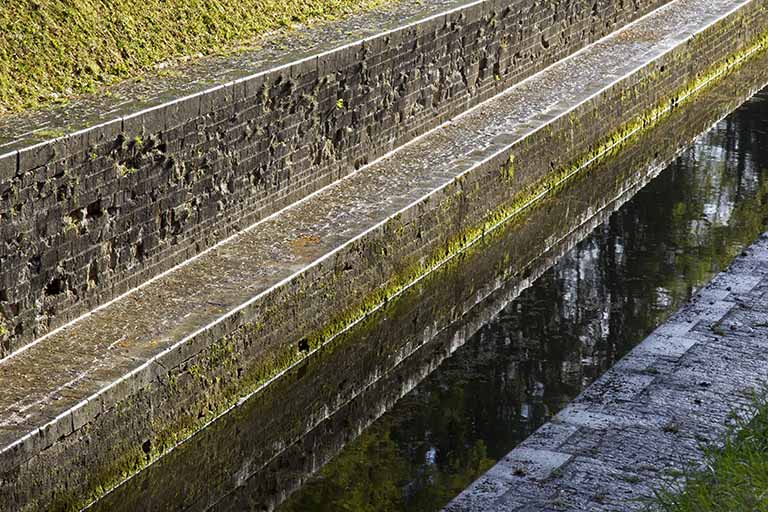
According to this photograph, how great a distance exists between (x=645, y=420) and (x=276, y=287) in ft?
6.89

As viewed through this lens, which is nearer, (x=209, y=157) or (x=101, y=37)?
(x=209, y=157)

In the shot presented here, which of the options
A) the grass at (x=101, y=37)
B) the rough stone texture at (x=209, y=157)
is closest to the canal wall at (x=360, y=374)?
the rough stone texture at (x=209, y=157)

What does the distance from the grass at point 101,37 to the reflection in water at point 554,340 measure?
2.58 m

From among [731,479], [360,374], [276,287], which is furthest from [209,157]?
[731,479]

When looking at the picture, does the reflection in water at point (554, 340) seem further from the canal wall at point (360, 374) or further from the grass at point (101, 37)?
the grass at point (101, 37)

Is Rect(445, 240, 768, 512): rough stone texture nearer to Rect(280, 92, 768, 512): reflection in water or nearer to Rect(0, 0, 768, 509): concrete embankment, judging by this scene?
Rect(280, 92, 768, 512): reflection in water

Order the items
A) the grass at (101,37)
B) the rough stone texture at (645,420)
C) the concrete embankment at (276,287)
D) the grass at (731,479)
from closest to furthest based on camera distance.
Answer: the grass at (731,479)
the rough stone texture at (645,420)
the concrete embankment at (276,287)
the grass at (101,37)

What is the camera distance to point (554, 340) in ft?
25.8

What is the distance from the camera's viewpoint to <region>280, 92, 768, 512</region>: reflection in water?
20.7 feet

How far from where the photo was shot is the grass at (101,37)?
7410 mm

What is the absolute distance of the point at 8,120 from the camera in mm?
6691

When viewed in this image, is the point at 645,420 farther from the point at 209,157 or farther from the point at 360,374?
the point at 209,157

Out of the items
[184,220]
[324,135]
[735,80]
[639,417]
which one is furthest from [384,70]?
[735,80]

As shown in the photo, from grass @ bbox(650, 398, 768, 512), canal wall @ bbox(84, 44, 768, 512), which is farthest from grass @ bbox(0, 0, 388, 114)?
grass @ bbox(650, 398, 768, 512)
